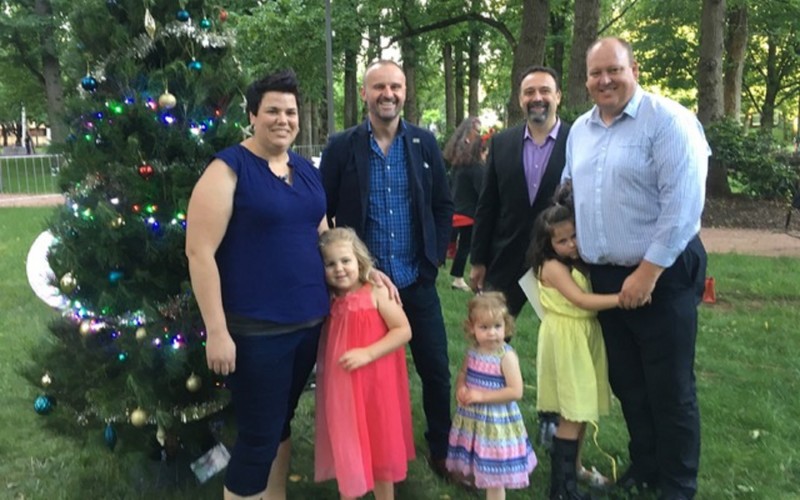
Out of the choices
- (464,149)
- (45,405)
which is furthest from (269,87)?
(464,149)

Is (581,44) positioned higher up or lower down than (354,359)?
higher up

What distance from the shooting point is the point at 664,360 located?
322cm

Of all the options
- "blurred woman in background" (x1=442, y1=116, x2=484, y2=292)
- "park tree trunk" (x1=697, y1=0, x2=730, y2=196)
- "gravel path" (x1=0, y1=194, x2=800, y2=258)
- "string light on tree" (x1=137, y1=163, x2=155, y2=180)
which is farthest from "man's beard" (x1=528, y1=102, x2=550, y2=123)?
"park tree trunk" (x1=697, y1=0, x2=730, y2=196)

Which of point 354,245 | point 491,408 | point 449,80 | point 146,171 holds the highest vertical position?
point 449,80

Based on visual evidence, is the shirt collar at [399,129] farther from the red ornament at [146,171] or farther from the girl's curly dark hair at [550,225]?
the red ornament at [146,171]

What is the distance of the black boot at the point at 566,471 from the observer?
11.3 feet

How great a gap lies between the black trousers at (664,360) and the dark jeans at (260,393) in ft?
4.80

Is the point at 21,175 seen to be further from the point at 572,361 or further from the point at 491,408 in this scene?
the point at 572,361

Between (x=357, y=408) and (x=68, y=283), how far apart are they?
4.86 feet

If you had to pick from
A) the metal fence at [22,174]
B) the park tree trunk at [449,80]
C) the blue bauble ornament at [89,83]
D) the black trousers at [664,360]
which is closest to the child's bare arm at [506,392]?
the black trousers at [664,360]

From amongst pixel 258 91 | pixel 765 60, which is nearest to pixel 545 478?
pixel 258 91

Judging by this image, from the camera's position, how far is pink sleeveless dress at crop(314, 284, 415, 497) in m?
3.04

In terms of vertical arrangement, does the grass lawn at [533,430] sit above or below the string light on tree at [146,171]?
below

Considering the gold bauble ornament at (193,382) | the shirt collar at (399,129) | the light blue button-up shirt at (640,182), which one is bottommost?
the gold bauble ornament at (193,382)
